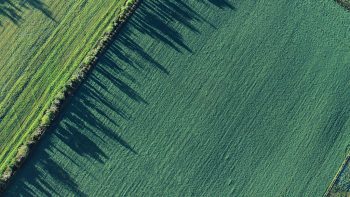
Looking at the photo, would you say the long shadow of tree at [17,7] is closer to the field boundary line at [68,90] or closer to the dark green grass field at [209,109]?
the field boundary line at [68,90]

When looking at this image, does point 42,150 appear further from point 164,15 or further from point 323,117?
point 323,117

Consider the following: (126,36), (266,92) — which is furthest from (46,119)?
(266,92)

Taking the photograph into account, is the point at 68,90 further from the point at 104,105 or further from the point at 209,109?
the point at 209,109

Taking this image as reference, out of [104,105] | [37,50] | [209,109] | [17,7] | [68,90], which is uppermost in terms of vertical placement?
[209,109]

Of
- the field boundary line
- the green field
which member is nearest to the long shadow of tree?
the green field

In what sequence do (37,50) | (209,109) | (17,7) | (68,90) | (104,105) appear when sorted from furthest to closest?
1. (209,109)
2. (17,7)
3. (37,50)
4. (104,105)
5. (68,90)

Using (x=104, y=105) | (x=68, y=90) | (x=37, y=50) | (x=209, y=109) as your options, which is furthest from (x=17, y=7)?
(x=209, y=109)

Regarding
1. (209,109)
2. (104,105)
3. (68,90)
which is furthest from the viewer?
(209,109)

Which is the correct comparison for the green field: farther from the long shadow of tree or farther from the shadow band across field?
the shadow band across field

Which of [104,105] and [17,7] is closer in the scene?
[104,105]
